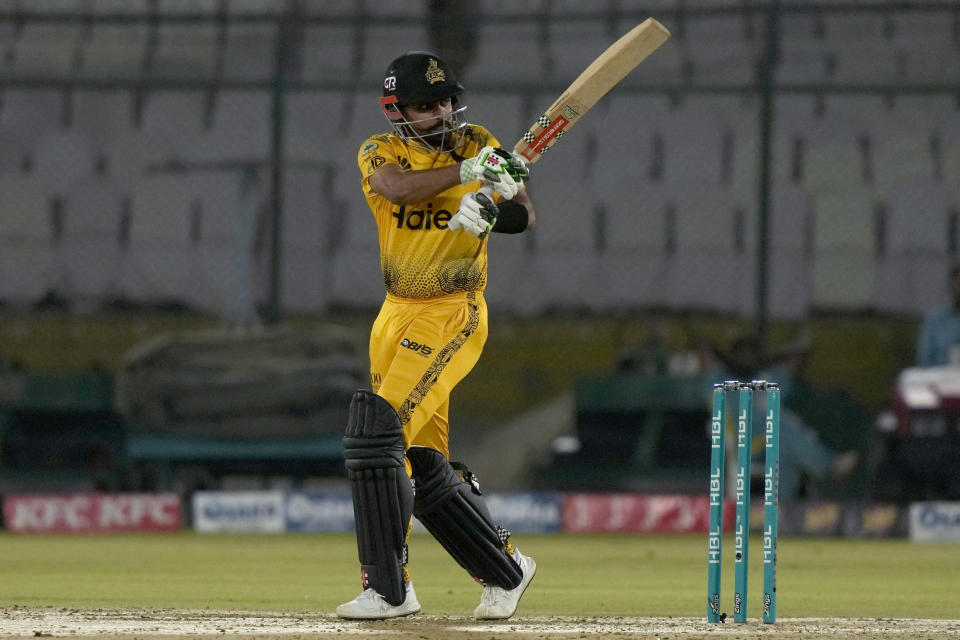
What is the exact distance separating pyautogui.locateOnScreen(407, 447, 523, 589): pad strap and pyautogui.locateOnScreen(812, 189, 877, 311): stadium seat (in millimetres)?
7351

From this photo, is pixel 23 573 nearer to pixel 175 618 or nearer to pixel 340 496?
pixel 175 618

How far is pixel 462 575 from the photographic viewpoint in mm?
6824

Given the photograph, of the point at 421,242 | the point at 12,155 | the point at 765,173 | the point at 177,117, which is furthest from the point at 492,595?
the point at 12,155

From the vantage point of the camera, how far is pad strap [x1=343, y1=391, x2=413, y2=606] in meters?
4.27

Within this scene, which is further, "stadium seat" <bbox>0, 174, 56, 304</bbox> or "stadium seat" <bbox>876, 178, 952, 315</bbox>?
"stadium seat" <bbox>0, 174, 56, 304</bbox>

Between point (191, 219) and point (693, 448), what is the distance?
4.24m

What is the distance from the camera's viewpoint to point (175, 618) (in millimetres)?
A: 4438

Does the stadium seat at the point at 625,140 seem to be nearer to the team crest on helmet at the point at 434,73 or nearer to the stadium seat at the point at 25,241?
the stadium seat at the point at 25,241

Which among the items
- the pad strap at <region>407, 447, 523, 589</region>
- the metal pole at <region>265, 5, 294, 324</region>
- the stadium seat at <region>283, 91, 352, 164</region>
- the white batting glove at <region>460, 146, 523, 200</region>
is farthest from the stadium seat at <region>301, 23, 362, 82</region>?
the white batting glove at <region>460, 146, 523, 200</region>

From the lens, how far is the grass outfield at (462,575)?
17.3 feet

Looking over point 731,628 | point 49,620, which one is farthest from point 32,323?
point 731,628

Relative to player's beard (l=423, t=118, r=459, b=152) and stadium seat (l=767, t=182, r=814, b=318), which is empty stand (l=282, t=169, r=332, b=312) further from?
player's beard (l=423, t=118, r=459, b=152)

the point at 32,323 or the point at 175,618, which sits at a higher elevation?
the point at 32,323

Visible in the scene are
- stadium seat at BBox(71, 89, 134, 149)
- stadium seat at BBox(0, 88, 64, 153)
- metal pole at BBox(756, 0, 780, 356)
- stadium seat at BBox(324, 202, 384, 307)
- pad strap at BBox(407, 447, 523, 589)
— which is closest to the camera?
pad strap at BBox(407, 447, 523, 589)
